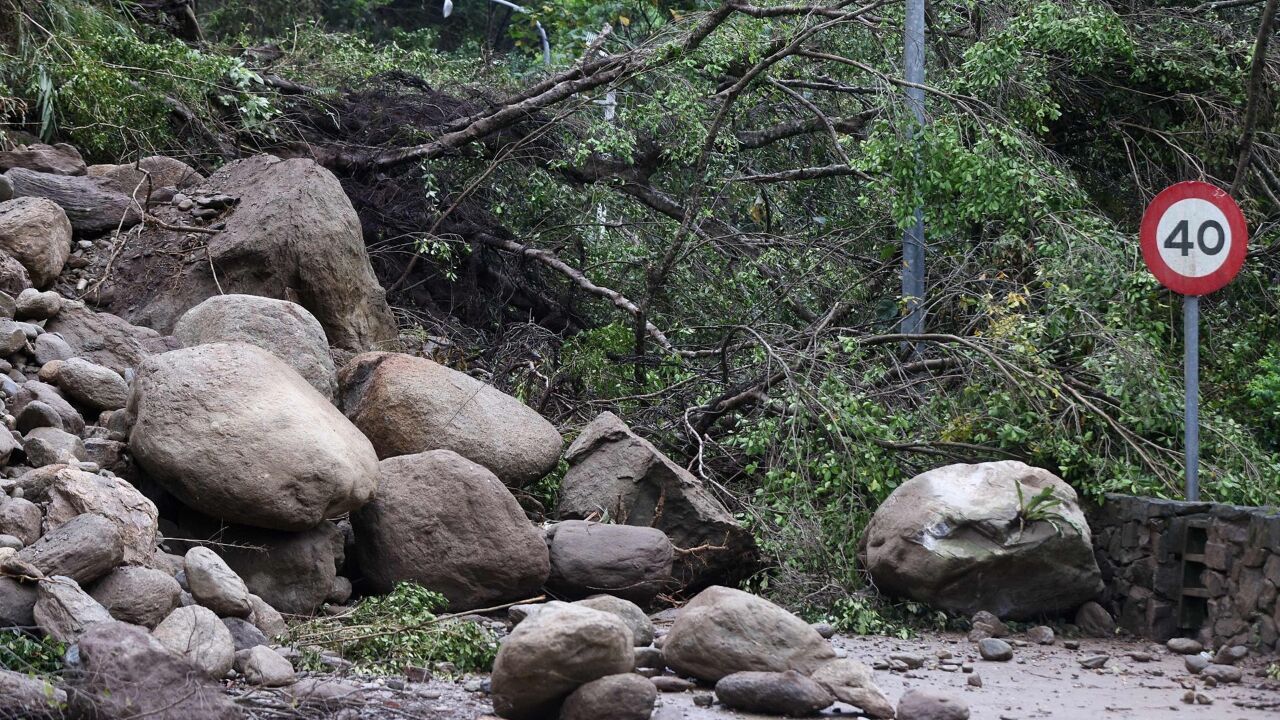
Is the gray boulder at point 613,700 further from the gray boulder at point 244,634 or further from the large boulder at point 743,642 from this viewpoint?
the gray boulder at point 244,634

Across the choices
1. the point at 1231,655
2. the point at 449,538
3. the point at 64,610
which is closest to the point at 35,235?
the point at 449,538

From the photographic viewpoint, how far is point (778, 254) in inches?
406

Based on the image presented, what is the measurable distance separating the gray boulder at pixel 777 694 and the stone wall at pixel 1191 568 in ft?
8.33

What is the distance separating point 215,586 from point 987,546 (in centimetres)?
399

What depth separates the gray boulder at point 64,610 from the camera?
16.4ft

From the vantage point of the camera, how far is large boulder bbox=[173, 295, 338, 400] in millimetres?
7508

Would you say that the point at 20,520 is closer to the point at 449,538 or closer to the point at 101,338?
the point at 449,538

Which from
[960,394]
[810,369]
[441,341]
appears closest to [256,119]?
[441,341]

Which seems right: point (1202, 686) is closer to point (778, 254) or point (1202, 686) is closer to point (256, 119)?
point (778, 254)

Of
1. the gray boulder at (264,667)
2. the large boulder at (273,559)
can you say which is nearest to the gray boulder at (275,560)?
the large boulder at (273,559)

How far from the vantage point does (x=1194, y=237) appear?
735 cm

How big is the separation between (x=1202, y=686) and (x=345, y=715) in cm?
385

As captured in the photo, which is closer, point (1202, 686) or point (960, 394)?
point (1202, 686)

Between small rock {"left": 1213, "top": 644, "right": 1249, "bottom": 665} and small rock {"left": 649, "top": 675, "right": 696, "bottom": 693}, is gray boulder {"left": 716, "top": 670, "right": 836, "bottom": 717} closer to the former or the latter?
small rock {"left": 649, "top": 675, "right": 696, "bottom": 693}
